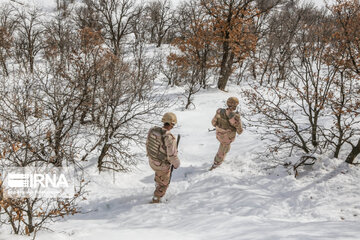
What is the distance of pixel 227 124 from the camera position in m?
6.17

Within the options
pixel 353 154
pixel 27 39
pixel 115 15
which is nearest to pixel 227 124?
pixel 353 154

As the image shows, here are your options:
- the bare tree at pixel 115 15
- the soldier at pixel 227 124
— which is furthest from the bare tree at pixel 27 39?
the soldier at pixel 227 124

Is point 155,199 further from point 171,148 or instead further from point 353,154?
point 353,154

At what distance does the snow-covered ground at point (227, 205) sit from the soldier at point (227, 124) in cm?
56

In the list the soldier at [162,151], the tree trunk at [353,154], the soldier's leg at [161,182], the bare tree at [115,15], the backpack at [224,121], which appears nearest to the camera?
the soldier at [162,151]

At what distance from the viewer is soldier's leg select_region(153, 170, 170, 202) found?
5.07 m

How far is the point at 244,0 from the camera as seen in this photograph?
613 inches

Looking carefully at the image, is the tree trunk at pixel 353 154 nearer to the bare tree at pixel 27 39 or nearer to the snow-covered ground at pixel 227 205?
the snow-covered ground at pixel 227 205

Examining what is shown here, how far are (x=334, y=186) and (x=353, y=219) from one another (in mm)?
1076

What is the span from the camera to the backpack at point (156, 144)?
4.66m

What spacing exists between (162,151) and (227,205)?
165 cm

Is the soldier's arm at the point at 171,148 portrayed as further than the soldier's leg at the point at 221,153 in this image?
No

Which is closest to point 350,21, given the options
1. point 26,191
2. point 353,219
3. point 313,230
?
point 353,219

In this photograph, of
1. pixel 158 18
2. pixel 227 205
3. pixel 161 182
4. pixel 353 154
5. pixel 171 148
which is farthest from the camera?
pixel 158 18
